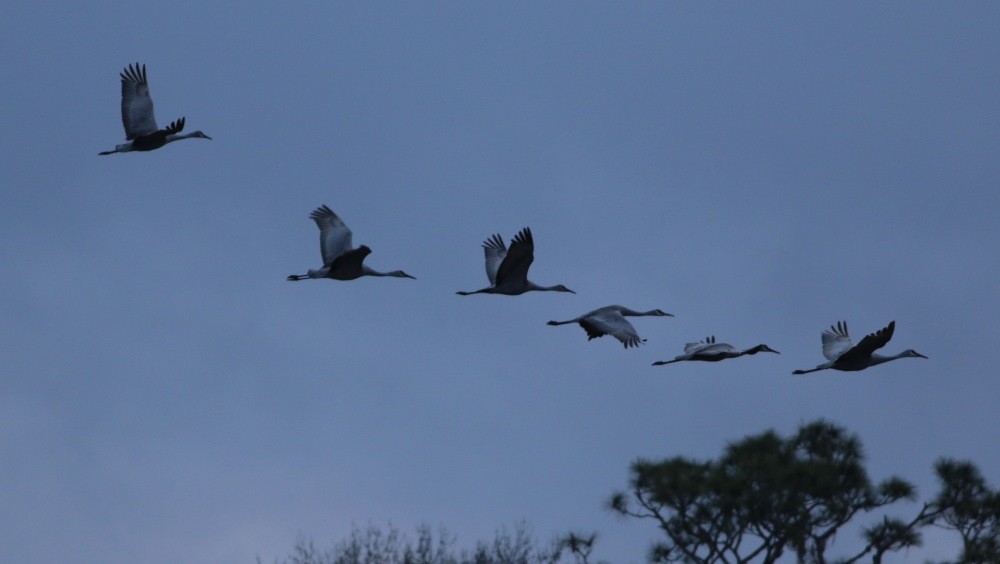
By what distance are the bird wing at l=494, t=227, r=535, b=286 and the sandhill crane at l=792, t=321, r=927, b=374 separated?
475cm

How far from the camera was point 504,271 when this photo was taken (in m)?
33.7

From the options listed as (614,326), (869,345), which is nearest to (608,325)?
(614,326)

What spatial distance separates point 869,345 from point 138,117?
12.9 metres

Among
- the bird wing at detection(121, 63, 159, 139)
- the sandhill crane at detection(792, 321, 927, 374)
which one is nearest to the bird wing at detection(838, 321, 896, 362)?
the sandhill crane at detection(792, 321, 927, 374)

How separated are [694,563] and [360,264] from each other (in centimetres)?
1052

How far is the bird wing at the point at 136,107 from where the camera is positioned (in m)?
34.5

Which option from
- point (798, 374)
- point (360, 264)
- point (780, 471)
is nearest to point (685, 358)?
point (798, 374)

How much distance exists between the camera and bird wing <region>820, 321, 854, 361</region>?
34134 mm

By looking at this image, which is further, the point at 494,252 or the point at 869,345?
the point at 494,252

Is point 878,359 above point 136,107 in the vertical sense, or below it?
below

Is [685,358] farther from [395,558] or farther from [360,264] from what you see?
[395,558]

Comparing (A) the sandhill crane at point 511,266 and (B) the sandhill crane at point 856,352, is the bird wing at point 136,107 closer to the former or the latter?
(A) the sandhill crane at point 511,266

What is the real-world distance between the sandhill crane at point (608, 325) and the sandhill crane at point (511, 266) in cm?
103

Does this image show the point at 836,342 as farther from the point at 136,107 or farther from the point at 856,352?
the point at 136,107
